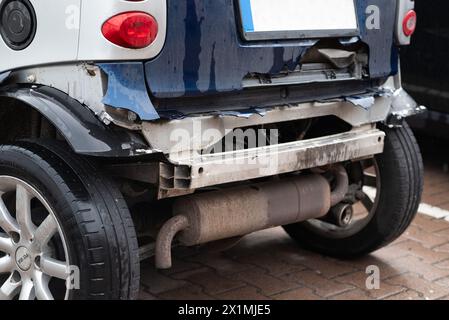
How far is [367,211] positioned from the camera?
13.8ft

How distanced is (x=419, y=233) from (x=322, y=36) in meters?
1.84

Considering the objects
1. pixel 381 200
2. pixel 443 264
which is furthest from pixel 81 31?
pixel 443 264

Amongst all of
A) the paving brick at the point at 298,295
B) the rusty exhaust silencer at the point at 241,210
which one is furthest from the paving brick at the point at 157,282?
the rusty exhaust silencer at the point at 241,210

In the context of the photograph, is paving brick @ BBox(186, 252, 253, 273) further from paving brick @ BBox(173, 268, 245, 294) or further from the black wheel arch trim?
the black wheel arch trim

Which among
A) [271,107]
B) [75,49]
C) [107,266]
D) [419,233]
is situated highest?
[75,49]

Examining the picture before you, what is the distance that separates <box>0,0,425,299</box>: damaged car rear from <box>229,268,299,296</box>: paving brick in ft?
1.18

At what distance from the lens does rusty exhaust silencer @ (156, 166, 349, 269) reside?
10.5 feet

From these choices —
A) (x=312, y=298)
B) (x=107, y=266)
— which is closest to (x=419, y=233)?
(x=312, y=298)

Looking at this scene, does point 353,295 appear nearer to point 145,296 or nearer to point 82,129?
point 145,296

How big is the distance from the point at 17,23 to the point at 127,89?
0.57 metres

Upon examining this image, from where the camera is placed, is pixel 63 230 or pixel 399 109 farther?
pixel 399 109

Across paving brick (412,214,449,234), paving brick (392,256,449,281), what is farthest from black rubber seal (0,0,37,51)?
paving brick (412,214,449,234)

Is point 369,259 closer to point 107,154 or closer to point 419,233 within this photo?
point 419,233
